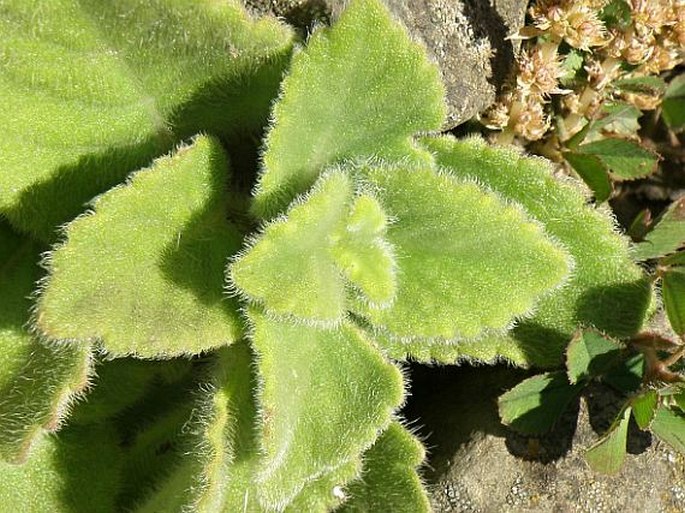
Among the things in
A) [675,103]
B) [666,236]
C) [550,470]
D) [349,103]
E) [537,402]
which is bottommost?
[550,470]

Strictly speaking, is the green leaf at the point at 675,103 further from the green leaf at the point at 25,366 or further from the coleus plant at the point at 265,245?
the green leaf at the point at 25,366

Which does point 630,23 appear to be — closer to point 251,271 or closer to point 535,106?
point 535,106

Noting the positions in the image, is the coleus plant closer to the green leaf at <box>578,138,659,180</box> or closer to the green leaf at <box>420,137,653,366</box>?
the green leaf at <box>420,137,653,366</box>

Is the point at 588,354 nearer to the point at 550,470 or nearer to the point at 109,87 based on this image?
the point at 550,470

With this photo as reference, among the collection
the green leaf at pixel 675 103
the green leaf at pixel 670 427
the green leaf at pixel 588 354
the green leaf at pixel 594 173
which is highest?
the green leaf at pixel 675 103

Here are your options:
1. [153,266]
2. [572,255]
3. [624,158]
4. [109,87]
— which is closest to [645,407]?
[572,255]

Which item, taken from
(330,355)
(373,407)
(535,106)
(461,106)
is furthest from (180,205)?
(535,106)

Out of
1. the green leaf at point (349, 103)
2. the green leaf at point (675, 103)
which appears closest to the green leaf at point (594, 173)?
the green leaf at point (675, 103)
